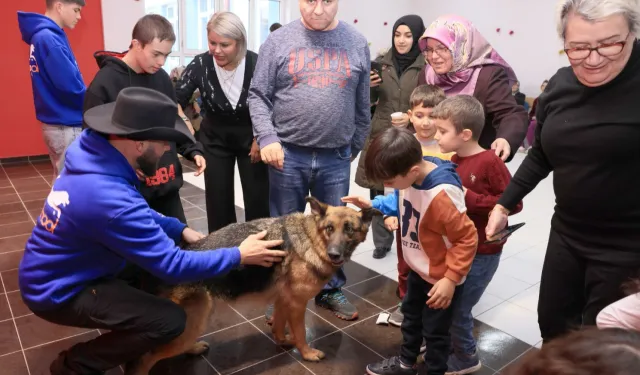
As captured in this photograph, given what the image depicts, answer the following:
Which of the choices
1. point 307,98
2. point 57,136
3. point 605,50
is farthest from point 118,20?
point 605,50

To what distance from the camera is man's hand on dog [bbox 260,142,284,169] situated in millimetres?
2613

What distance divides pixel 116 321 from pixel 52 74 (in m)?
2.65

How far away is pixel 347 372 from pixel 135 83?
2122mm

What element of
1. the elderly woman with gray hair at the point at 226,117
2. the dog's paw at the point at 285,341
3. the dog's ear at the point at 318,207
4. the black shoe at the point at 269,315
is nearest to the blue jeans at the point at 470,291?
the dog's ear at the point at 318,207

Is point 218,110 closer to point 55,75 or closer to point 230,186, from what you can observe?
point 230,186

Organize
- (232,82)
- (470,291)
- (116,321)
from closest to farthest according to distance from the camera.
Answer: (116,321)
(470,291)
(232,82)

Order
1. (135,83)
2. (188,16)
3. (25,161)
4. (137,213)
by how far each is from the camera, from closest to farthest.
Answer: (137,213), (135,83), (25,161), (188,16)

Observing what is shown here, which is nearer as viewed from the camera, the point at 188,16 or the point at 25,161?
the point at 25,161

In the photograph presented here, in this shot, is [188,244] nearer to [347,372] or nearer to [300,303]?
[300,303]

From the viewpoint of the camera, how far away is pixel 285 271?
247 cm

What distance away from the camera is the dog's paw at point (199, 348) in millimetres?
2648

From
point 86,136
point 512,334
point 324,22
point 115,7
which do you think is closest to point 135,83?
point 86,136

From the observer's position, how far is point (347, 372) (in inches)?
101

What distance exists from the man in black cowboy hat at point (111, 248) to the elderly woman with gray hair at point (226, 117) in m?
1.02
